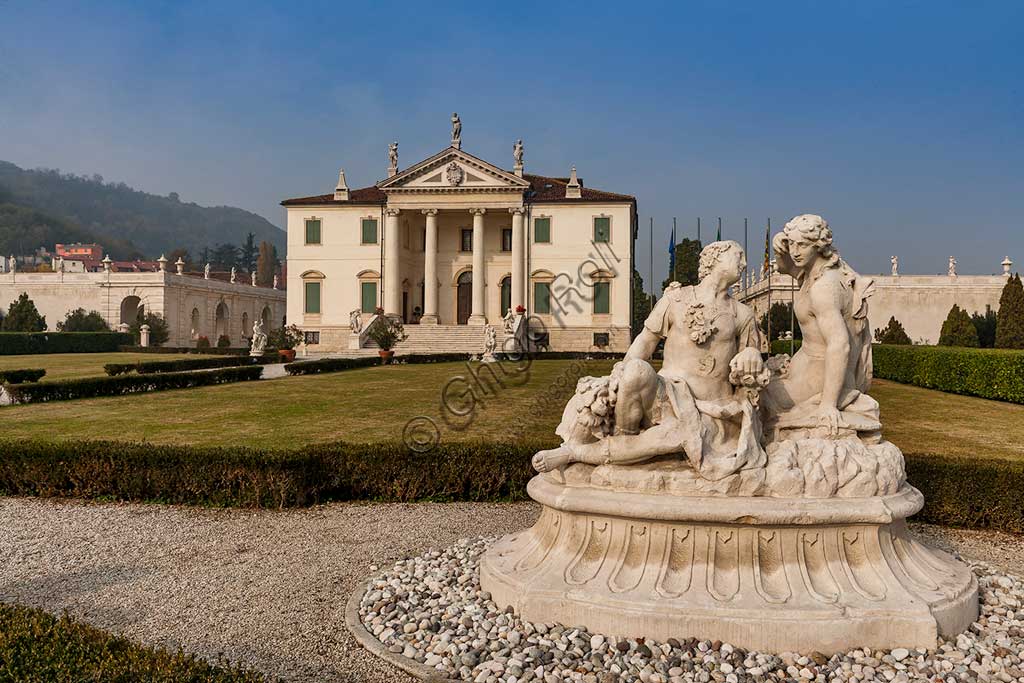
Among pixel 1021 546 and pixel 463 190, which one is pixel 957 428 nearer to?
pixel 1021 546

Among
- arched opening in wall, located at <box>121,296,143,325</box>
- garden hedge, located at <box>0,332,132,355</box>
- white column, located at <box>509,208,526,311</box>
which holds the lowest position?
garden hedge, located at <box>0,332,132,355</box>

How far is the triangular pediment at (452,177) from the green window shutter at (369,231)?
2.25 m

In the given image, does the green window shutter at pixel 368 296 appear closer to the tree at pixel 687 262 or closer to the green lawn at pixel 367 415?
the tree at pixel 687 262

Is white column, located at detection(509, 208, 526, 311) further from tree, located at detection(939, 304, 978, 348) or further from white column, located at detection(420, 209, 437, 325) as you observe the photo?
tree, located at detection(939, 304, 978, 348)

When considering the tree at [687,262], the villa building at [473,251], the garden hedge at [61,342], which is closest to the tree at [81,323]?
the garden hedge at [61,342]

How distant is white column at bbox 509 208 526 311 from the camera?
44.0 metres

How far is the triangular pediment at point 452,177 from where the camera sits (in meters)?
43.5

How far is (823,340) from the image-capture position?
200 inches

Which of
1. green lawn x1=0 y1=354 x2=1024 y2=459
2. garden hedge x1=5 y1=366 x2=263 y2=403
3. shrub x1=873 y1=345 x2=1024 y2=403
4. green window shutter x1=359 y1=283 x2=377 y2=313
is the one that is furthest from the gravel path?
green window shutter x1=359 y1=283 x2=377 y2=313

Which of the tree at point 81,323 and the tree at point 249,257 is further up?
the tree at point 249,257

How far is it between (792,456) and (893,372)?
24.5 m

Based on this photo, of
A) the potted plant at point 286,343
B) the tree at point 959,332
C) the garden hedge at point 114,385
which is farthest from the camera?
the potted plant at point 286,343

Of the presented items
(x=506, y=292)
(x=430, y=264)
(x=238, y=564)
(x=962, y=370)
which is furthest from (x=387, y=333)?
(x=238, y=564)

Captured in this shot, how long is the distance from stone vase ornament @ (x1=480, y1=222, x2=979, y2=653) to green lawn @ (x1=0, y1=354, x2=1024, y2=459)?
6.27 meters
